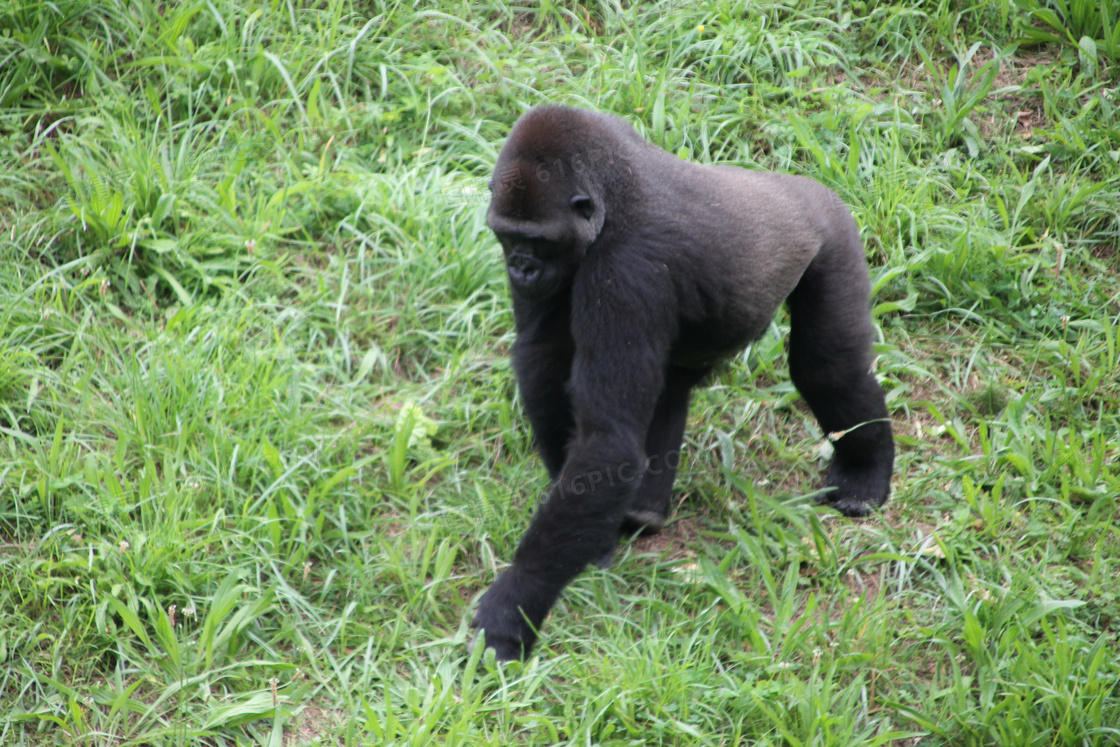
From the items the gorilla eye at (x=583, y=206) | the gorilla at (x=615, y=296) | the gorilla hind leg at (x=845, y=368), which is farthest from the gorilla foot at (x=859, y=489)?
the gorilla eye at (x=583, y=206)

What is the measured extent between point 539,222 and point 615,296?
381mm

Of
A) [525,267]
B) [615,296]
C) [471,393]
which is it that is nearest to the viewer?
[615,296]

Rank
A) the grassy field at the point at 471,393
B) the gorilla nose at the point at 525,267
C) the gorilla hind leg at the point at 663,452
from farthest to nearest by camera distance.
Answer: the gorilla hind leg at the point at 663,452 < the gorilla nose at the point at 525,267 < the grassy field at the point at 471,393

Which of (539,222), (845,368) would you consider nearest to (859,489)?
(845,368)

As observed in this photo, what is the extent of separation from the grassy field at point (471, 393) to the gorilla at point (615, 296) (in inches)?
15.7

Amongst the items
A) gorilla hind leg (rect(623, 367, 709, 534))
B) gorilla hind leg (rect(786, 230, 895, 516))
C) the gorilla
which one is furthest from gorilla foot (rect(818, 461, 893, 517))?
gorilla hind leg (rect(623, 367, 709, 534))

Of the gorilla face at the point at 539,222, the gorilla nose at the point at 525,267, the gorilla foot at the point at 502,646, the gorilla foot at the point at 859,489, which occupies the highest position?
the gorilla face at the point at 539,222

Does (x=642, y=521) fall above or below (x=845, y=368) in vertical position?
below

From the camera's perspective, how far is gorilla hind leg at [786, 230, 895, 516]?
4.27m

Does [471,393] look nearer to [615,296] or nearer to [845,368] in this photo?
[615,296]

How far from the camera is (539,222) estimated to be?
3650 millimetres

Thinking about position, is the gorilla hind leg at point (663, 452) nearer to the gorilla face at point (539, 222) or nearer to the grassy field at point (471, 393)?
the grassy field at point (471, 393)

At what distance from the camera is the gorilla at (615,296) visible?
144 inches

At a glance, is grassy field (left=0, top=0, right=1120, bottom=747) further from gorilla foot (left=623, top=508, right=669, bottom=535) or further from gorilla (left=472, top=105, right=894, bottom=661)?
gorilla (left=472, top=105, right=894, bottom=661)
